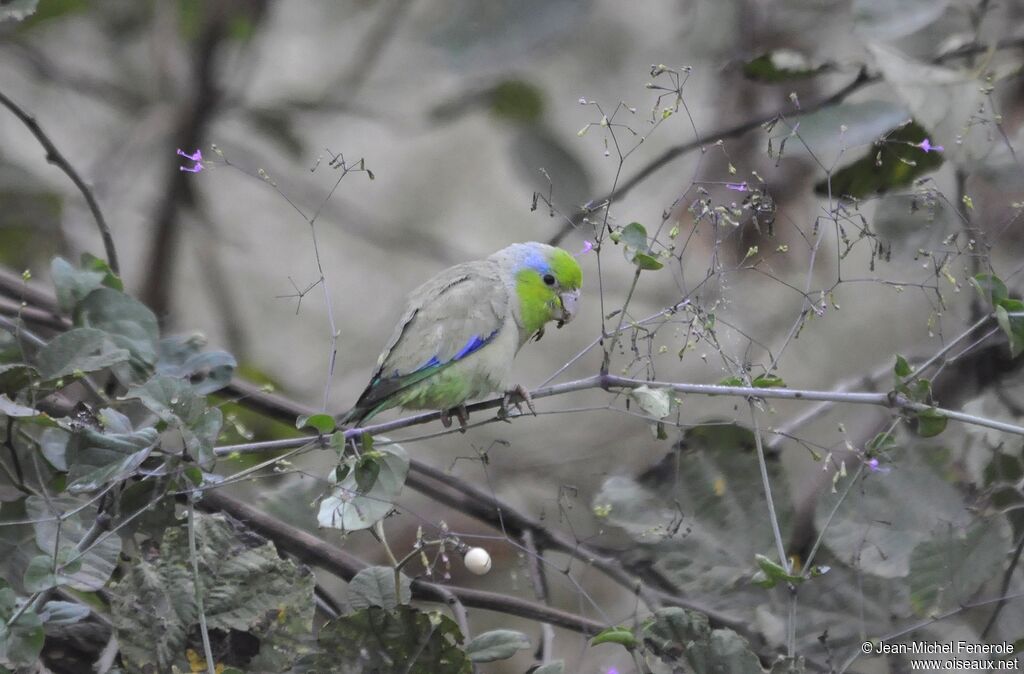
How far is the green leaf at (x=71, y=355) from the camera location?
140cm

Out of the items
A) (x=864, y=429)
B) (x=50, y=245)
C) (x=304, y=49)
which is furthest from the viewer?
(x=304, y=49)

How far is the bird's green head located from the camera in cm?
225

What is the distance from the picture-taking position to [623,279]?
3770 millimetres

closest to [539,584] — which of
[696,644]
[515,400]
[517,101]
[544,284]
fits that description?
[515,400]

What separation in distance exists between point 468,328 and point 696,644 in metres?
0.96

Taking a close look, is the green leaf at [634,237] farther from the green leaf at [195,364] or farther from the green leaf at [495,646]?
the green leaf at [195,364]

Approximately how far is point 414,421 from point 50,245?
160cm

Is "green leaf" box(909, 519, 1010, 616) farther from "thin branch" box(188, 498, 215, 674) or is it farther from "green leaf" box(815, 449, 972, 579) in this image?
"thin branch" box(188, 498, 215, 674)

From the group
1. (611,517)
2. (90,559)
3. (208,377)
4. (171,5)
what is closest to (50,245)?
(171,5)

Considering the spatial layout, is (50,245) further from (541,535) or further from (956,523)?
(956,523)

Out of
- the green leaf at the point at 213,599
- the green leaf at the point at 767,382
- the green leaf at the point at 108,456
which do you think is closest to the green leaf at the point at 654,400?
the green leaf at the point at 767,382

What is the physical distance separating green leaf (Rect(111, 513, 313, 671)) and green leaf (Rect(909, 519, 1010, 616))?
851 mm

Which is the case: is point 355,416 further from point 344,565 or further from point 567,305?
point 567,305

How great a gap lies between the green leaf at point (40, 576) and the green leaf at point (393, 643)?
33cm
